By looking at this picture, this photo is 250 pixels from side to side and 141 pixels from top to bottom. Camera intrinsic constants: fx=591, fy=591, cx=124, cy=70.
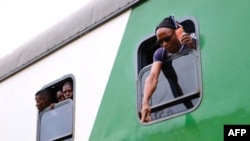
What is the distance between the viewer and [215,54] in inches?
126

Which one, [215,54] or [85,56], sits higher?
[85,56]

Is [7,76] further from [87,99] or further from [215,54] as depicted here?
[215,54]

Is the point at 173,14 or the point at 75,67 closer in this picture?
the point at 173,14

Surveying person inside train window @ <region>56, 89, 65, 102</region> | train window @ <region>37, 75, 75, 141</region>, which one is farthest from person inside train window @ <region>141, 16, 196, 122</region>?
person inside train window @ <region>56, 89, 65, 102</region>

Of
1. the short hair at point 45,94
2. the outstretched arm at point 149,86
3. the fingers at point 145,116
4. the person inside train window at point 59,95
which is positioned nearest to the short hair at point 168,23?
A: the outstretched arm at point 149,86

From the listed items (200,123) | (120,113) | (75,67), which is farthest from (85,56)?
(200,123)

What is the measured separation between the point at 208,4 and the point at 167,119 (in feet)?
2.28

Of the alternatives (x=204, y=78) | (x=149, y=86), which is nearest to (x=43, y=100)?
(x=149, y=86)

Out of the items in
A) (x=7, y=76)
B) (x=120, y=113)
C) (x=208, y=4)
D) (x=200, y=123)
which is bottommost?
(x=200, y=123)

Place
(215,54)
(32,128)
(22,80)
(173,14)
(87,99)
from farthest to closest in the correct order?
(22,80) → (32,128) → (87,99) → (173,14) → (215,54)

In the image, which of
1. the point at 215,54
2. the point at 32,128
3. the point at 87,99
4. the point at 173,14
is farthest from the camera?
the point at 32,128

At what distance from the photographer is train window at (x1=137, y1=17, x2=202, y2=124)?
3295 mm

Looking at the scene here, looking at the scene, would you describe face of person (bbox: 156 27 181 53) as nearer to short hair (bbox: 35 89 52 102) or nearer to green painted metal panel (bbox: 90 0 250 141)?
green painted metal panel (bbox: 90 0 250 141)

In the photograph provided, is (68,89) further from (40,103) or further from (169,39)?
(169,39)
